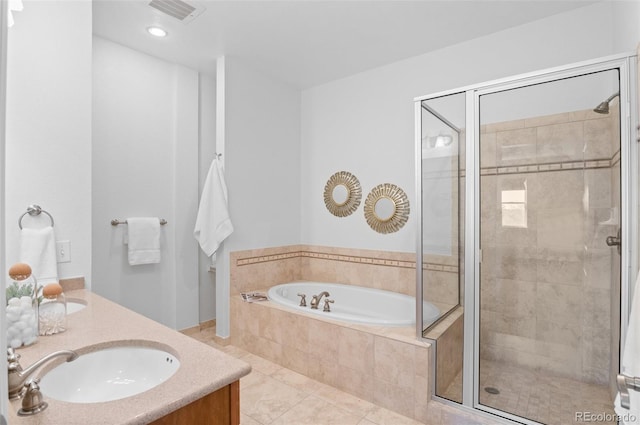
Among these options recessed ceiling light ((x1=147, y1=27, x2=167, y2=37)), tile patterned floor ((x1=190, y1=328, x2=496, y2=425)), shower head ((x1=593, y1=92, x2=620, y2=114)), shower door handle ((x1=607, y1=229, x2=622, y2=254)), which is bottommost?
tile patterned floor ((x1=190, y1=328, x2=496, y2=425))

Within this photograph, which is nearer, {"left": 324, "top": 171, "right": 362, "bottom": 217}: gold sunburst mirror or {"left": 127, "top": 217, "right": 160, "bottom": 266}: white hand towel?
{"left": 127, "top": 217, "right": 160, "bottom": 266}: white hand towel

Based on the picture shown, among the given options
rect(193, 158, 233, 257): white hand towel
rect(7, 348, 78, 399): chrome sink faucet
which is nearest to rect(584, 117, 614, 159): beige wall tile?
rect(7, 348, 78, 399): chrome sink faucet

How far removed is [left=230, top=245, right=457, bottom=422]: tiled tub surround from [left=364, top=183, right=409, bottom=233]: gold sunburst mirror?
0.91 ft

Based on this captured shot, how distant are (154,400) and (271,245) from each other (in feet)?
8.93

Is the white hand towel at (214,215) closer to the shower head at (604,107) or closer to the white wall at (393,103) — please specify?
the white wall at (393,103)

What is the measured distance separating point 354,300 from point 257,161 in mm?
1683

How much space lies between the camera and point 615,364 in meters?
1.67

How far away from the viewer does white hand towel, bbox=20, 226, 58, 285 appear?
1773 mm

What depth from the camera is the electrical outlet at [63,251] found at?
1.93 m

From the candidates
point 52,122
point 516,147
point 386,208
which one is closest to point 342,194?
point 386,208

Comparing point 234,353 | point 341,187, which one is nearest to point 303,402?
point 234,353

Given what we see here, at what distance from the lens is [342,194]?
3.61 meters

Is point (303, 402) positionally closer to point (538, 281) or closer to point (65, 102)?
point (538, 281)

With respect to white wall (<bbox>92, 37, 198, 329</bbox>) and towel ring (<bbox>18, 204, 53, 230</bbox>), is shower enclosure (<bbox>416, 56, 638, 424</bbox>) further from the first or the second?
white wall (<bbox>92, 37, 198, 329</bbox>)
